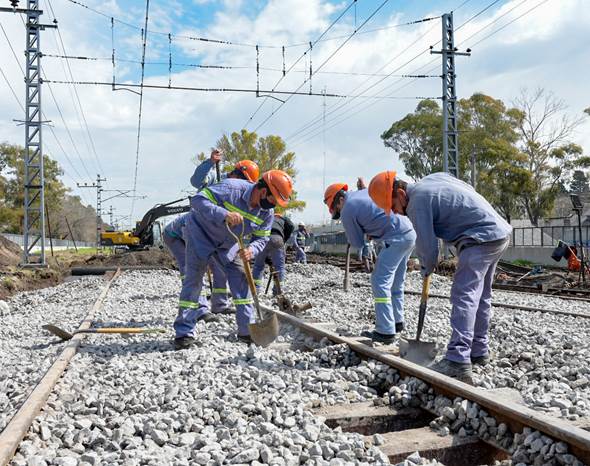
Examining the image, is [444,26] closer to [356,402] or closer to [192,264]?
[192,264]

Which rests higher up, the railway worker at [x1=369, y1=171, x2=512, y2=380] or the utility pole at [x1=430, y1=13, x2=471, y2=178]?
the utility pole at [x1=430, y1=13, x2=471, y2=178]

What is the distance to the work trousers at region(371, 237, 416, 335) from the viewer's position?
563cm

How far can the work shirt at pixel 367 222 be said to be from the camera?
19.8 ft

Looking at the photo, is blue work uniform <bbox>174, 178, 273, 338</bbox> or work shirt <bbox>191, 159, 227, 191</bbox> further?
work shirt <bbox>191, 159, 227, 191</bbox>

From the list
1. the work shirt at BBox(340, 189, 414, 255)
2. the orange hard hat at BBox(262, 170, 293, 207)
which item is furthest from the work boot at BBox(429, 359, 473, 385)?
the orange hard hat at BBox(262, 170, 293, 207)

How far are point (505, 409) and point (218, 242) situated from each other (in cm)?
346

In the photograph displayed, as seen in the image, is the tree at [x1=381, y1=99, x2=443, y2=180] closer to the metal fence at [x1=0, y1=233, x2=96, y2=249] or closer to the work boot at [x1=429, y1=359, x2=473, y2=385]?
the metal fence at [x1=0, y1=233, x2=96, y2=249]

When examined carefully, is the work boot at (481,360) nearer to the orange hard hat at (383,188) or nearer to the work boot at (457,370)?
the work boot at (457,370)

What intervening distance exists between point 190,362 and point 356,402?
1692 mm

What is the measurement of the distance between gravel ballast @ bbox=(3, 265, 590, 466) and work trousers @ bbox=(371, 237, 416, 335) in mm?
586

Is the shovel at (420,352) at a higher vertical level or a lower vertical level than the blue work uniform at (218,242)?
lower

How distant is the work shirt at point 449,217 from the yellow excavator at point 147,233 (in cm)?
1497

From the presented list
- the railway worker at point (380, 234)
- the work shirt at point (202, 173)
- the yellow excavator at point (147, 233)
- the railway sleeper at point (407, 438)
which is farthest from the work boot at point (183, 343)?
the yellow excavator at point (147, 233)

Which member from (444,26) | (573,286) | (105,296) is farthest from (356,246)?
(444,26)
